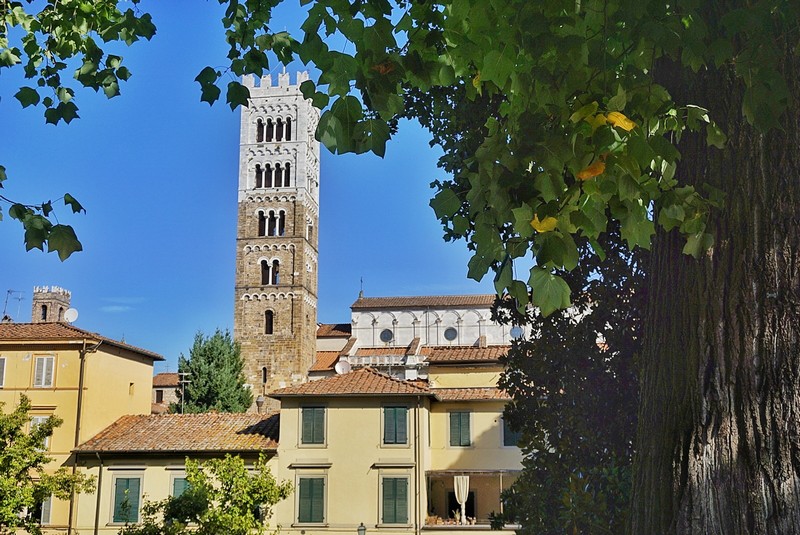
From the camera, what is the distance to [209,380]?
4866cm

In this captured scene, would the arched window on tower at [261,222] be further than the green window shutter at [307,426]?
Yes

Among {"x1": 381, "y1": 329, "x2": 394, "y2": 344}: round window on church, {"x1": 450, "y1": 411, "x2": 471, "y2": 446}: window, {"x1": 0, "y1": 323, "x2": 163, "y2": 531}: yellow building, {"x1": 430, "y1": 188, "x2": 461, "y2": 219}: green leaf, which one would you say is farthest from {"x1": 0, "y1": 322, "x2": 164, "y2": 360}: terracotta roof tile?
{"x1": 381, "y1": 329, "x2": 394, "y2": 344}: round window on church

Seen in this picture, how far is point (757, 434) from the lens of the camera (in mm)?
2900

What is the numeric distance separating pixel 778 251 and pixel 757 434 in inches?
26.5

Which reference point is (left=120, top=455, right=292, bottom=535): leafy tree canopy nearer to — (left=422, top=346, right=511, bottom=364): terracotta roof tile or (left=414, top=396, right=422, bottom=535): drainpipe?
(left=414, top=396, right=422, bottom=535): drainpipe

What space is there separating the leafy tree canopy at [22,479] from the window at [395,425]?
377 inches

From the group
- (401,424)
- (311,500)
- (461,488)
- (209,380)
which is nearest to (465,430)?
(461,488)

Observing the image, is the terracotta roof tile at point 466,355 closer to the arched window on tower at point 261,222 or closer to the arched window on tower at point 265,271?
the arched window on tower at point 265,271

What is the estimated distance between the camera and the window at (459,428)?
1133 inches

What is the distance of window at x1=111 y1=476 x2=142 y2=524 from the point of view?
89.9 feet

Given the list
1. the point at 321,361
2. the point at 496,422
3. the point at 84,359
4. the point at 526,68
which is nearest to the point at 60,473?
the point at 84,359

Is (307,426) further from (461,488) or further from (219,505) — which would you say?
(461,488)

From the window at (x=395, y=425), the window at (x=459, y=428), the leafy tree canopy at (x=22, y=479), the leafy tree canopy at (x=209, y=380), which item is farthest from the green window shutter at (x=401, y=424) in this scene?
the leafy tree canopy at (x=209, y=380)

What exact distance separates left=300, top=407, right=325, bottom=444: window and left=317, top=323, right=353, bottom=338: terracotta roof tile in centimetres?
4326
